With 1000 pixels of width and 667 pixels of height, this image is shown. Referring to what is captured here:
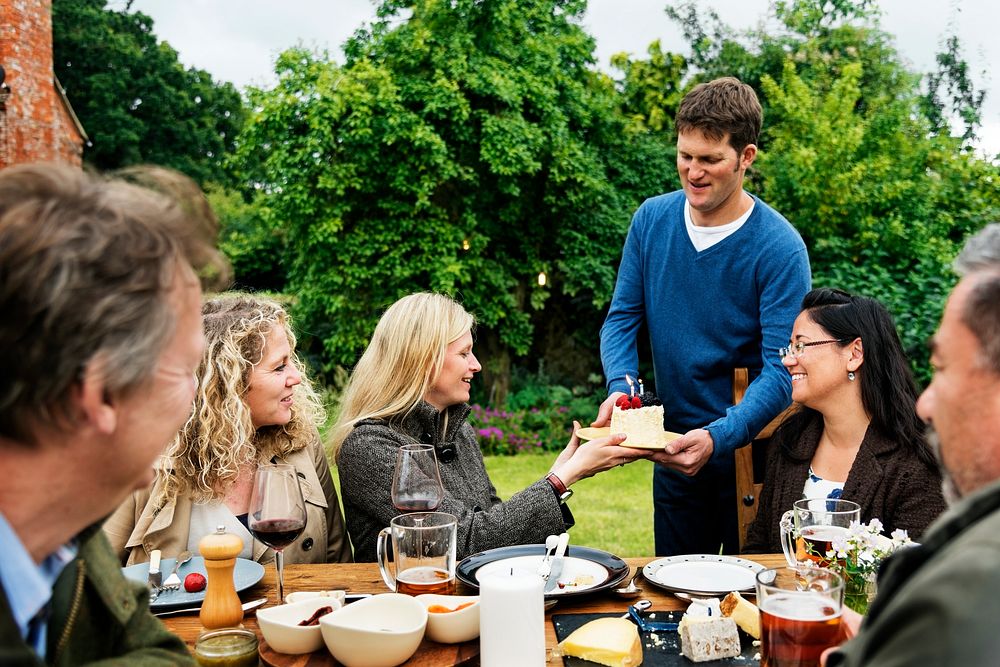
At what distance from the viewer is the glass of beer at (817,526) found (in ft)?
7.18

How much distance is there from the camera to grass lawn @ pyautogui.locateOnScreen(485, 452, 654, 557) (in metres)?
6.77

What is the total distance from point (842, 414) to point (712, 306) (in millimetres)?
757

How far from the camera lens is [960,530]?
3.33 ft

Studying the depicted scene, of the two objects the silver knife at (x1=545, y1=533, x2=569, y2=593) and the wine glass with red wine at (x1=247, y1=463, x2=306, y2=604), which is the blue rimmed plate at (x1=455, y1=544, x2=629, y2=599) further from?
the wine glass with red wine at (x1=247, y1=463, x2=306, y2=604)

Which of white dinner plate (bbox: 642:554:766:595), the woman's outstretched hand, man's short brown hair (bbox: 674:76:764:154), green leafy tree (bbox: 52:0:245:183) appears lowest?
white dinner plate (bbox: 642:554:766:595)

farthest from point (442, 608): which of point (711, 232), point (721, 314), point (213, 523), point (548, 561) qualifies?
point (711, 232)

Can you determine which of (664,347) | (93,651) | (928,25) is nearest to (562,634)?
(93,651)

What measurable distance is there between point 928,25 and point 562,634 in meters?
12.9

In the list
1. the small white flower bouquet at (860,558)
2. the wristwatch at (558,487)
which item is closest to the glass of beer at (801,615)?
the small white flower bouquet at (860,558)

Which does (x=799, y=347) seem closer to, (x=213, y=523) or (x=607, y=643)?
(x=607, y=643)

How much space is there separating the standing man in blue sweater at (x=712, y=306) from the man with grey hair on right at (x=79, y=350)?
2.44 metres

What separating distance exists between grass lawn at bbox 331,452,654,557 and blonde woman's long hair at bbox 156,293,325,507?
2.85 m

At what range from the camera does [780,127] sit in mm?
11055

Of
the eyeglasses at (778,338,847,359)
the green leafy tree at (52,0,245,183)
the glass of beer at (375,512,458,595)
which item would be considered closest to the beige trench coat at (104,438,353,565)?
the glass of beer at (375,512,458,595)
